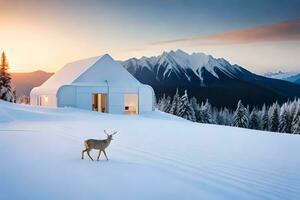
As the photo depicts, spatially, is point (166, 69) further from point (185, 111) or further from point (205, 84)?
point (185, 111)

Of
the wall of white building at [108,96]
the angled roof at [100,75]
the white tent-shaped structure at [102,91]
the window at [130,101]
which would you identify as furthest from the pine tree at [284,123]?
the angled roof at [100,75]

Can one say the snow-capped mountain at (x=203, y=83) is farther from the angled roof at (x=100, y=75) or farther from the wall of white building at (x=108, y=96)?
the wall of white building at (x=108, y=96)

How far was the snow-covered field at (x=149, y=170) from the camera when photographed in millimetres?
5559

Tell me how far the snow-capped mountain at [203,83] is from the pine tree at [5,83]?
255ft

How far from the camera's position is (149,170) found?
7016 mm

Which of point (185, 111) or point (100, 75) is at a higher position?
point (100, 75)

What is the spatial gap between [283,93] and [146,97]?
10951 cm

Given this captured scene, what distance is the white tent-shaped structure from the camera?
Answer: 2755 centimetres

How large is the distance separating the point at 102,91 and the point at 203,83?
16631 cm

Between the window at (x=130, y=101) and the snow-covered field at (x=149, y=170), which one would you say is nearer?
the snow-covered field at (x=149, y=170)

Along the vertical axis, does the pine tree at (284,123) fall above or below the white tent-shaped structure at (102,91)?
below

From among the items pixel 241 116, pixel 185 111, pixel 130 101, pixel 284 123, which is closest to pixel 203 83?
pixel 284 123
